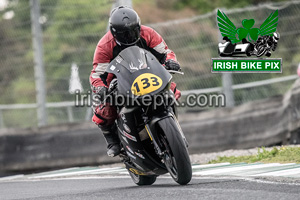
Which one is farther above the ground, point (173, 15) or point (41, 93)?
point (41, 93)

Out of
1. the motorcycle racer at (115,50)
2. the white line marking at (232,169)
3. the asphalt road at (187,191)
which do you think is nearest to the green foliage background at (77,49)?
the white line marking at (232,169)

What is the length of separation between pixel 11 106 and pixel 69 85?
4.00ft

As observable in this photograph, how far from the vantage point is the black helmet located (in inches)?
256

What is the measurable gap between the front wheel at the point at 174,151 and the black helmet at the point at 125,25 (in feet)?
3.38

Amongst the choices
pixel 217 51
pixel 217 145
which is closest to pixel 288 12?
pixel 217 51

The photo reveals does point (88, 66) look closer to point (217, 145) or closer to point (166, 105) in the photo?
point (217, 145)

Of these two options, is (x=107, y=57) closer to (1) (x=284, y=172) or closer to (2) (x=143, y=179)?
(2) (x=143, y=179)

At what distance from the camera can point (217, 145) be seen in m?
10.3

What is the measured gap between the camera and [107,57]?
22.6 ft

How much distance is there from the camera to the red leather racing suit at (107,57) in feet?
22.5

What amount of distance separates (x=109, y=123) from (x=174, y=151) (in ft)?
4.37

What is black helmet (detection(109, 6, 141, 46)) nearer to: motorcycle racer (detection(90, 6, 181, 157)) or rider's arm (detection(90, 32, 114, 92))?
motorcycle racer (detection(90, 6, 181, 157))

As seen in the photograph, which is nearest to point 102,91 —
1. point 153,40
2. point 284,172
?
point 153,40

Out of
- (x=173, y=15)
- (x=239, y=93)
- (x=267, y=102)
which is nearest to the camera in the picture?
(x=267, y=102)
